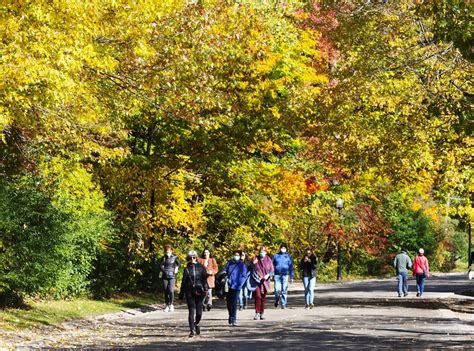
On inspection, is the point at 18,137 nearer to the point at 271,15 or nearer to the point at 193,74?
the point at 193,74

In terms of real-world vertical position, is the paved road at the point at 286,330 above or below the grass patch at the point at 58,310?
below

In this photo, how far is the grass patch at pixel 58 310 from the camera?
20.8 meters

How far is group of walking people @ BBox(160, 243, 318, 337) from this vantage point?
2062cm

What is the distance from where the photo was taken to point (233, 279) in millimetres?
24359

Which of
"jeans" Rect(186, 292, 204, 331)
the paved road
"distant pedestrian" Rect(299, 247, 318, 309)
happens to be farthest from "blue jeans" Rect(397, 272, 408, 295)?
"jeans" Rect(186, 292, 204, 331)

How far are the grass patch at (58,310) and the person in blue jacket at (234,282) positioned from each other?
3.64 metres

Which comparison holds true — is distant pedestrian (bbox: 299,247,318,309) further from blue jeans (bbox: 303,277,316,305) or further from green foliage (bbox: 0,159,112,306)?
green foliage (bbox: 0,159,112,306)

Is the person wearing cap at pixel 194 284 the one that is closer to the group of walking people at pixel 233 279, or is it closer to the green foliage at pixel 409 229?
the group of walking people at pixel 233 279

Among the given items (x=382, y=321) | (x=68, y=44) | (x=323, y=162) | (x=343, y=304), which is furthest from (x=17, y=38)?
(x=323, y=162)

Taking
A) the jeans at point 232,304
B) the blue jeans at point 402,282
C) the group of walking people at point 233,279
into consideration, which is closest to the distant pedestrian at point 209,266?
the group of walking people at point 233,279

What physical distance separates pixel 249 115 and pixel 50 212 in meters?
10.2

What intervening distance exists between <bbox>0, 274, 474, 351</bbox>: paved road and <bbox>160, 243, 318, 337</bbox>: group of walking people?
16.6 inches

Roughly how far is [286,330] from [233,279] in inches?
148

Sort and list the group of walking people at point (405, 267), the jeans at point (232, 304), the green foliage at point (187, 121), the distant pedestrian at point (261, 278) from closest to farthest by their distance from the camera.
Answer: the green foliage at point (187, 121), the jeans at point (232, 304), the distant pedestrian at point (261, 278), the group of walking people at point (405, 267)
